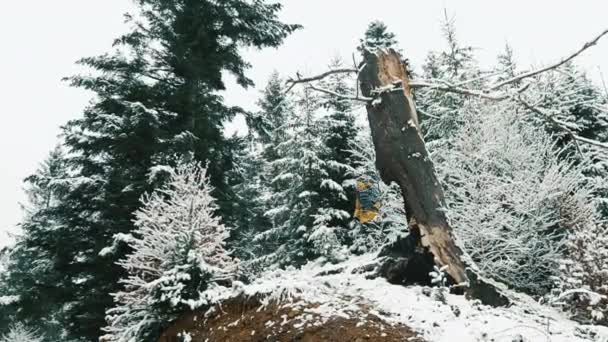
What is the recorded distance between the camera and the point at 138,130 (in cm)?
1057

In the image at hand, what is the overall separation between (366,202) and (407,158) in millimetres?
8036

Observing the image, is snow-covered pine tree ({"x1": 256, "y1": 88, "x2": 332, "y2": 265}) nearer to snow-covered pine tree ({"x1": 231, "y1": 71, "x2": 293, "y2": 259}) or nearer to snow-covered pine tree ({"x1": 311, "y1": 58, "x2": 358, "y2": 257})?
snow-covered pine tree ({"x1": 311, "y1": 58, "x2": 358, "y2": 257})

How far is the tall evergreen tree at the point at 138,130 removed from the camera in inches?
394

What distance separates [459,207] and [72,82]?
10.4m

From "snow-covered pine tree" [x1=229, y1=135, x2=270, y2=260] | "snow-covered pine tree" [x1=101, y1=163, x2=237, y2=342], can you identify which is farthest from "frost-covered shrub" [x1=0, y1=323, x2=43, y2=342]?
"snow-covered pine tree" [x1=101, y1=163, x2=237, y2=342]

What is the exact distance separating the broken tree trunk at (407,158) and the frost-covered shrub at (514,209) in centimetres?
180

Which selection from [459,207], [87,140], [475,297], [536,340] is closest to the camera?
[536,340]

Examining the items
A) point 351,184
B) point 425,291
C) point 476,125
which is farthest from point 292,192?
point 425,291

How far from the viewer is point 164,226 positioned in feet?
20.3

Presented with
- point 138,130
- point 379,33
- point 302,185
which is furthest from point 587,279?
point 379,33

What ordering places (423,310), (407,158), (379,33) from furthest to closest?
(379,33) < (407,158) < (423,310)

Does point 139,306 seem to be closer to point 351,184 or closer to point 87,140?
point 87,140

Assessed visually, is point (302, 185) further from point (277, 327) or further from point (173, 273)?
point (277, 327)

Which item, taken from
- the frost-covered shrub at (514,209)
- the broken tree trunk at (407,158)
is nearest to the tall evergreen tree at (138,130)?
the broken tree trunk at (407,158)
